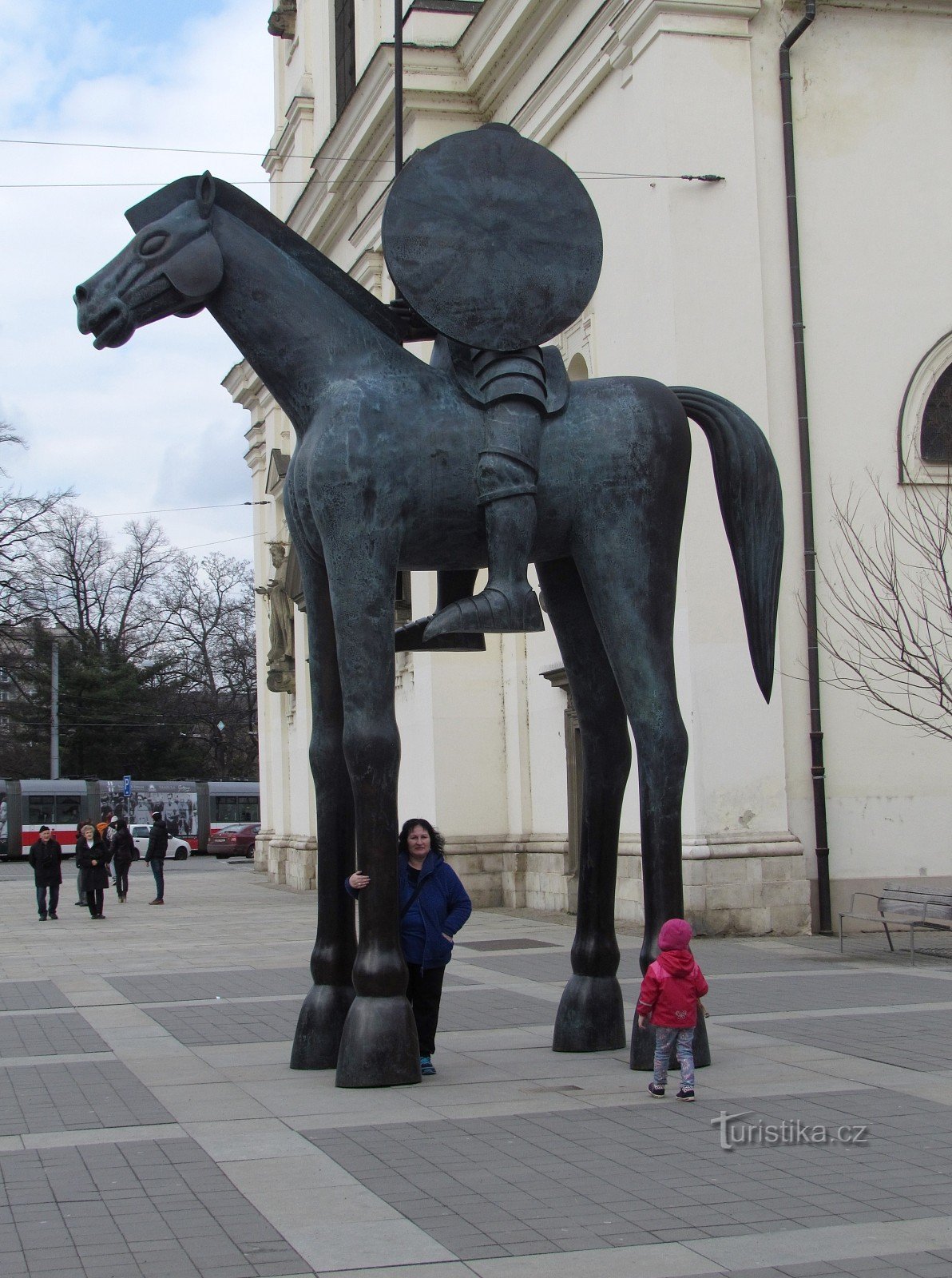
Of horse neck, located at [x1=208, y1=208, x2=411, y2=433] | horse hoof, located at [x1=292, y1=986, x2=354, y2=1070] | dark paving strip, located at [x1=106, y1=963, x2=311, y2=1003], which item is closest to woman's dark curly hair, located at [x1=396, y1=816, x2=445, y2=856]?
horse hoof, located at [x1=292, y1=986, x2=354, y2=1070]

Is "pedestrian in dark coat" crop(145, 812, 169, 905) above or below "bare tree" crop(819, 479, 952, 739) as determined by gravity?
below

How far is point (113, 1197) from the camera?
→ 6.04 metres

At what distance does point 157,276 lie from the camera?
28.9ft

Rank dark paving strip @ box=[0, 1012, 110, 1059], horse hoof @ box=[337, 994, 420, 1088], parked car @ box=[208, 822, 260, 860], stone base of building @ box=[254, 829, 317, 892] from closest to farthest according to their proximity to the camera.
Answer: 1. horse hoof @ box=[337, 994, 420, 1088]
2. dark paving strip @ box=[0, 1012, 110, 1059]
3. stone base of building @ box=[254, 829, 317, 892]
4. parked car @ box=[208, 822, 260, 860]

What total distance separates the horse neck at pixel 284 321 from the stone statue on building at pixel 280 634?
80.8ft

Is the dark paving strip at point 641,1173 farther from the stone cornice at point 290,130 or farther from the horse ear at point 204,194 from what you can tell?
the stone cornice at point 290,130

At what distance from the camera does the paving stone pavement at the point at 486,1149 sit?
17.2ft

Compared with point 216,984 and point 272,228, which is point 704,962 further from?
point 272,228

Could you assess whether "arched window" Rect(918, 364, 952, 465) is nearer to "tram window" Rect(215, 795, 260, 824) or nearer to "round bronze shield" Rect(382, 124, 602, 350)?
"round bronze shield" Rect(382, 124, 602, 350)

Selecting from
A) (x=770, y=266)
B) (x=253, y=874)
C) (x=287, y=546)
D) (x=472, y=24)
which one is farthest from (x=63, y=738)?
(x=770, y=266)

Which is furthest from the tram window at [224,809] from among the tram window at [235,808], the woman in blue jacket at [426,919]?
the woman in blue jacket at [426,919]

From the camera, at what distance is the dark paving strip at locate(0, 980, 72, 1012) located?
41.9 feet

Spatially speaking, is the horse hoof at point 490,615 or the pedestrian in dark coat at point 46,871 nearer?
the horse hoof at point 490,615

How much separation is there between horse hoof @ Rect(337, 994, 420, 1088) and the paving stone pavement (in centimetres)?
16
